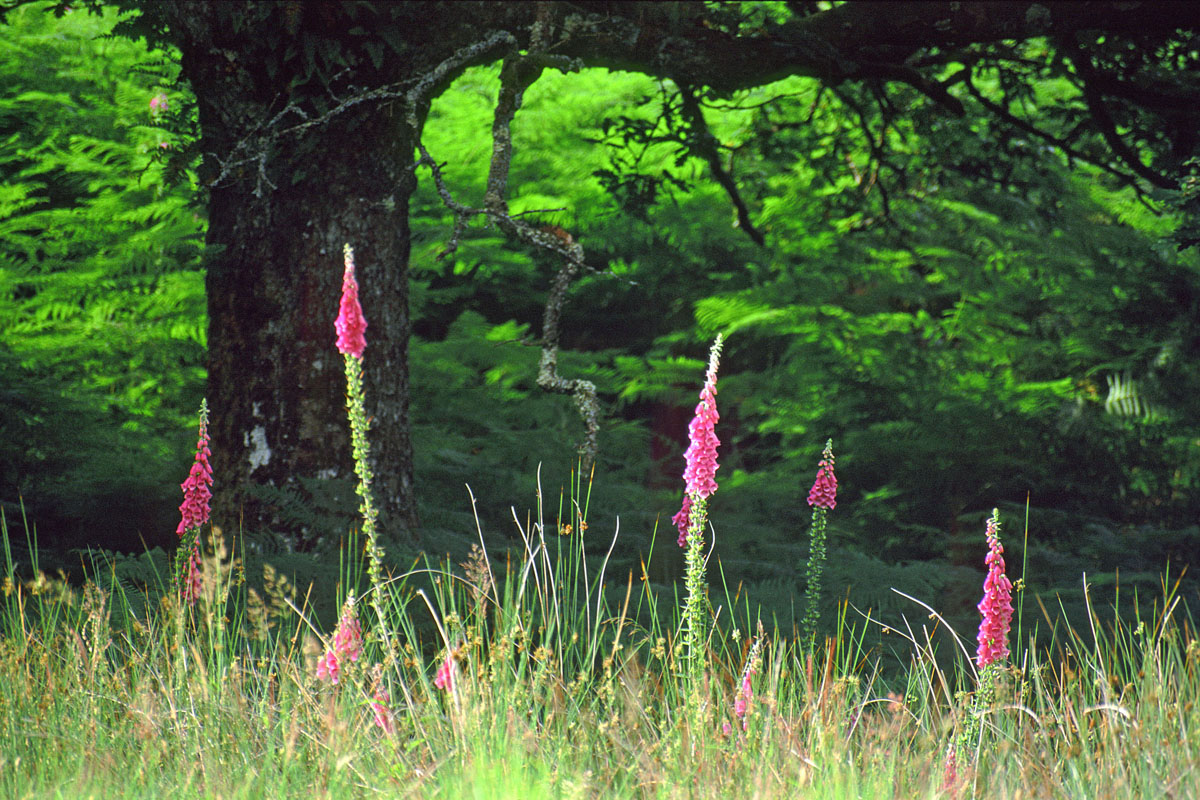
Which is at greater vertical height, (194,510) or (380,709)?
(194,510)

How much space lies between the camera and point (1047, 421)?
26.8 ft

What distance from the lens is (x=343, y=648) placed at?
260 cm

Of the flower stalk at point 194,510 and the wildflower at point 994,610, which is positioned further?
the flower stalk at point 194,510

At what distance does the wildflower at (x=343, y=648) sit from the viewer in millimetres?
2550

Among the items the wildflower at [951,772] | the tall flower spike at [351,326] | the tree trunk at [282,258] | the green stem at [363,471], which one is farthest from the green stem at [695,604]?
the tree trunk at [282,258]

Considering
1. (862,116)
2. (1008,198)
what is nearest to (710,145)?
(862,116)

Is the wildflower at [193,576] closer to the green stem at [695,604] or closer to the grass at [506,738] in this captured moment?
the grass at [506,738]

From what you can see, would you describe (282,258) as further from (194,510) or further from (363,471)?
(363,471)

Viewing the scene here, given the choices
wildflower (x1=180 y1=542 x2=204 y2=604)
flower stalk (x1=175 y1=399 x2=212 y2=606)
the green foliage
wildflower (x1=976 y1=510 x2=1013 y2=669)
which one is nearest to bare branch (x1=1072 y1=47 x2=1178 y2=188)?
wildflower (x1=976 y1=510 x2=1013 y2=669)

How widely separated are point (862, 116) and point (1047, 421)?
310cm

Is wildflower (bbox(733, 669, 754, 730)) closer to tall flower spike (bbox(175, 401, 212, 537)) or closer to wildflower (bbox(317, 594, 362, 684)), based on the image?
wildflower (bbox(317, 594, 362, 684))

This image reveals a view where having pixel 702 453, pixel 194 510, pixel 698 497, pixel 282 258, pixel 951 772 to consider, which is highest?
pixel 282 258

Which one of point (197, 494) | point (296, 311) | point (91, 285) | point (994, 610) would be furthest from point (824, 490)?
point (91, 285)

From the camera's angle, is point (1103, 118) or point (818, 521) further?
point (1103, 118)
